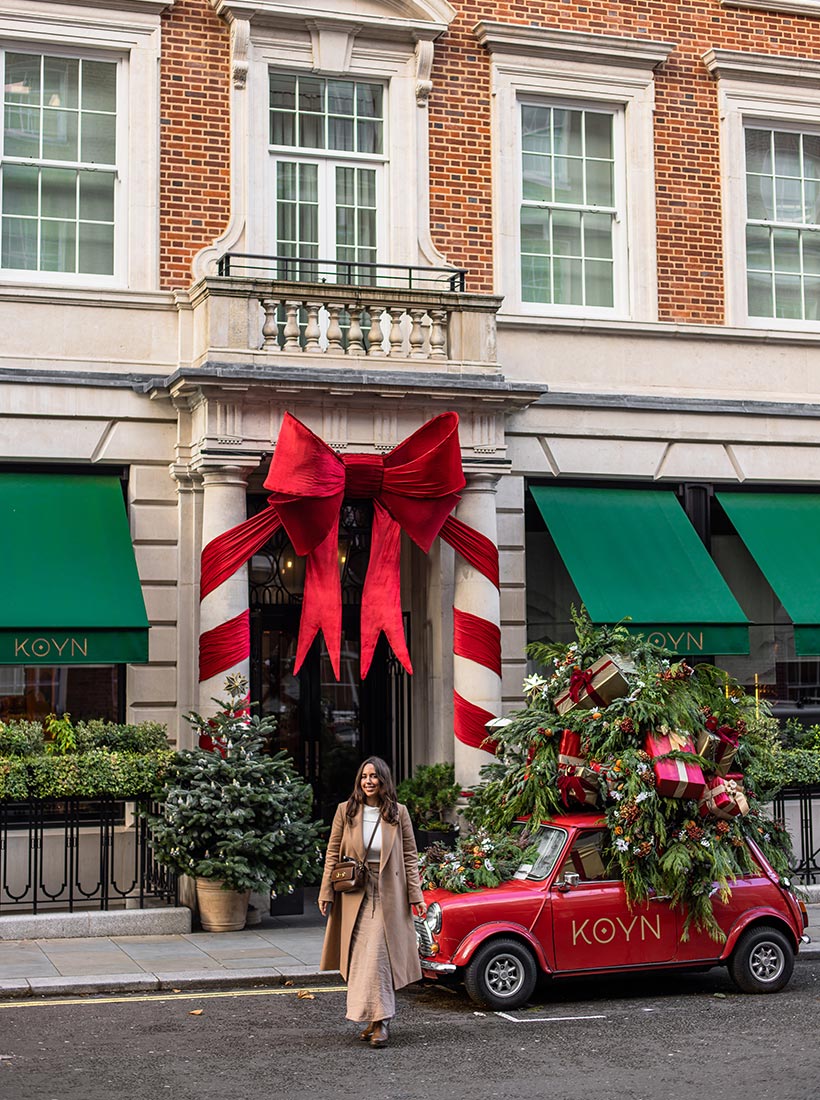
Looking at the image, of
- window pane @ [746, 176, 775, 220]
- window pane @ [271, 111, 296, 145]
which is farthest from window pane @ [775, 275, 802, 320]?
window pane @ [271, 111, 296, 145]

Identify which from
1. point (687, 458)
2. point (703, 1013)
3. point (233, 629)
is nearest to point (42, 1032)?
point (703, 1013)

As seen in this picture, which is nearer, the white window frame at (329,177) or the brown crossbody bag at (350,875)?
the brown crossbody bag at (350,875)

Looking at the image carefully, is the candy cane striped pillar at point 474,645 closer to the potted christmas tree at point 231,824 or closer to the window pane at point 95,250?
the potted christmas tree at point 231,824

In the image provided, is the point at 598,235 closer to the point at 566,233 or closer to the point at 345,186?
the point at 566,233

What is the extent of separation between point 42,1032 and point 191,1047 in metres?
1.09

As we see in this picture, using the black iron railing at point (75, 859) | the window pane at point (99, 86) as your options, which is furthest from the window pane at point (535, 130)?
the black iron railing at point (75, 859)

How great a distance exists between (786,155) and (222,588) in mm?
9269

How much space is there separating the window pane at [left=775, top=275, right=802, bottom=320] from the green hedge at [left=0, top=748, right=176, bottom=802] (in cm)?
955

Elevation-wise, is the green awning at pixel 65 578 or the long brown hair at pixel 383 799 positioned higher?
the green awning at pixel 65 578

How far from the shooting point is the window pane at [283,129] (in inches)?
659

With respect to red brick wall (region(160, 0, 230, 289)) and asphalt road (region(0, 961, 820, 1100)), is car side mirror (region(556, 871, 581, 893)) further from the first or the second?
red brick wall (region(160, 0, 230, 289))

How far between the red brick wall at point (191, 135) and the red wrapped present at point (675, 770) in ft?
25.7

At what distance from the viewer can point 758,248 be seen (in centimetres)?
1858

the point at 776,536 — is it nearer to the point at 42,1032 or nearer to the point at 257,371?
the point at 257,371
